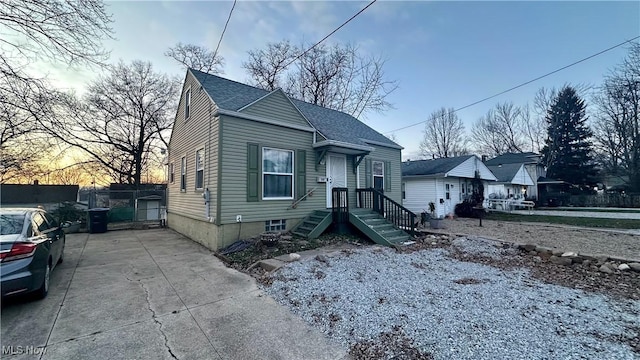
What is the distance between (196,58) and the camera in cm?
2036

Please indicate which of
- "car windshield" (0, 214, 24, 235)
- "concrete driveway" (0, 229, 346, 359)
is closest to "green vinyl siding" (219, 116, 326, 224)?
"concrete driveway" (0, 229, 346, 359)

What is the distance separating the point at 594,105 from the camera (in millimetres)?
26141

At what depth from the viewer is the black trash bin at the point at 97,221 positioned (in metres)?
10.5

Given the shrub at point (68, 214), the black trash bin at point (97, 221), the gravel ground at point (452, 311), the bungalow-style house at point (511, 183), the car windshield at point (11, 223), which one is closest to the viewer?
the gravel ground at point (452, 311)

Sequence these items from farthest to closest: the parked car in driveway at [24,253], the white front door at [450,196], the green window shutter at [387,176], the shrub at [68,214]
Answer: the white front door at [450,196]
the green window shutter at [387,176]
the shrub at [68,214]
the parked car in driveway at [24,253]

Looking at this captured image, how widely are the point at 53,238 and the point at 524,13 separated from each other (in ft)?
50.2

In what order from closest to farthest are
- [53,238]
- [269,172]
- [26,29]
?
[53,238]
[26,29]
[269,172]

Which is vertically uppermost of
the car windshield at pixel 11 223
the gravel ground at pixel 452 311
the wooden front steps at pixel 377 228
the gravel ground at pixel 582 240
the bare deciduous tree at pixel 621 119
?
the bare deciduous tree at pixel 621 119

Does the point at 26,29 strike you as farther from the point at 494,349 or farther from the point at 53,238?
the point at 494,349

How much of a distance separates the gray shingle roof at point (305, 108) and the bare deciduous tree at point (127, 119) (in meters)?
12.9

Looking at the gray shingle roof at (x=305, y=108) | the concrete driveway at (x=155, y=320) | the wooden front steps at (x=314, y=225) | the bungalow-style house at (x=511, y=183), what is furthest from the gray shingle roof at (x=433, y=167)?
the concrete driveway at (x=155, y=320)

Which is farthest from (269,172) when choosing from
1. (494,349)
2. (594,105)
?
(594,105)

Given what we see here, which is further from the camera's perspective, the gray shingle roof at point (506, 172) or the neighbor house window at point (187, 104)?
the gray shingle roof at point (506, 172)

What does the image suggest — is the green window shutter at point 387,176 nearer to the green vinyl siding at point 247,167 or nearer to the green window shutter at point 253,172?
the green vinyl siding at point 247,167
